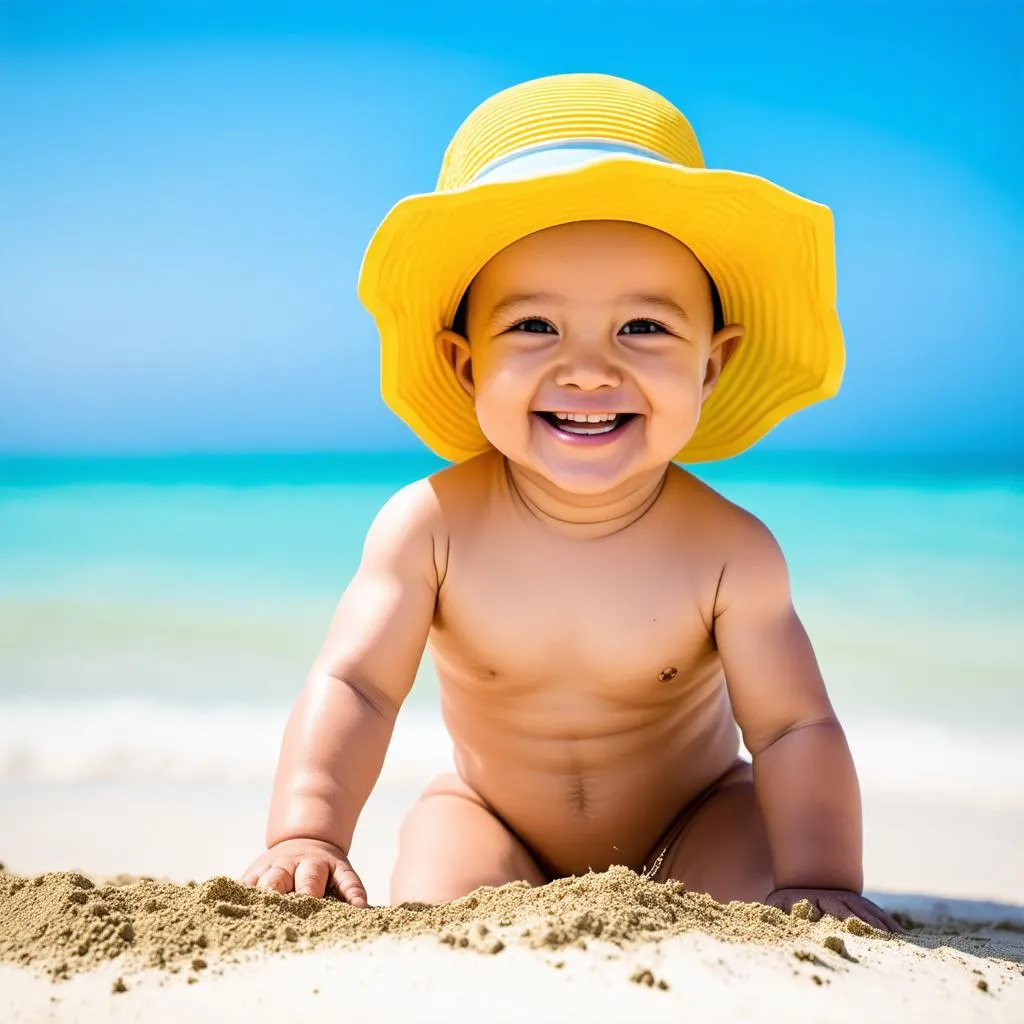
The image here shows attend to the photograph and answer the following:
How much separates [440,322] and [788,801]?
2.97ft

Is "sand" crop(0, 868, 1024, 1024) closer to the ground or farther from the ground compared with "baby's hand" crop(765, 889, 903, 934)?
closer to the ground

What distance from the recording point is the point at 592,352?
1.86 meters

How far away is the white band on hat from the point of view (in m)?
1.81

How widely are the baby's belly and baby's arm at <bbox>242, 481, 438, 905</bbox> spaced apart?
257mm

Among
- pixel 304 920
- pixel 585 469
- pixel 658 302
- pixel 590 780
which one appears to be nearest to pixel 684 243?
pixel 658 302

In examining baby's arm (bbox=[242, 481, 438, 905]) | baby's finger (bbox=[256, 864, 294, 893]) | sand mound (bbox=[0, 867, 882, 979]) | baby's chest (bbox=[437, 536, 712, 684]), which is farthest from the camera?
baby's chest (bbox=[437, 536, 712, 684])

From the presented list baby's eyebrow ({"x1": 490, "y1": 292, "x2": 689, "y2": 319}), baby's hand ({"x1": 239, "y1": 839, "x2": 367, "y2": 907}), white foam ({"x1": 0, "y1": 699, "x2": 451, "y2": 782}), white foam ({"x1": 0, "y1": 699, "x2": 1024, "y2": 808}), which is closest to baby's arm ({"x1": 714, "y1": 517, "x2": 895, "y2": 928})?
baby's eyebrow ({"x1": 490, "y1": 292, "x2": 689, "y2": 319})

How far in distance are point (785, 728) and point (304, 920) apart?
0.82 m

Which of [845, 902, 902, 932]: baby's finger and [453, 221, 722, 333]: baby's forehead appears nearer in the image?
[845, 902, 902, 932]: baby's finger

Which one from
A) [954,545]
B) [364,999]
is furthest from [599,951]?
[954,545]

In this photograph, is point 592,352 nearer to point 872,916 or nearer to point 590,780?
point 590,780

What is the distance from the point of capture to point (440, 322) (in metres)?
2.11

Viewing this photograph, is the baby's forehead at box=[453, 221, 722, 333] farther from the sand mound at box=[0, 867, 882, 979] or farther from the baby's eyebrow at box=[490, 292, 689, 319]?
the sand mound at box=[0, 867, 882, 979]

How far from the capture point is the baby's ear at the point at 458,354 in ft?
6.81
